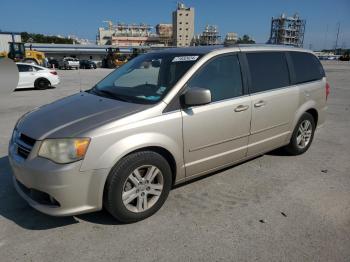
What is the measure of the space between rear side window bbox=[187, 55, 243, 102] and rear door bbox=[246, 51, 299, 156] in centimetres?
24

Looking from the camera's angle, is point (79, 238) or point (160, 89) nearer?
point (79, 238)

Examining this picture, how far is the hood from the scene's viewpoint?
2805 millimetres

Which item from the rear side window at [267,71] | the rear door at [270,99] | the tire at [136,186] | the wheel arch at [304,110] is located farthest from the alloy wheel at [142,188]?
the wheel arch at [304,110]

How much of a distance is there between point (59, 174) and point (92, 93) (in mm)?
1552

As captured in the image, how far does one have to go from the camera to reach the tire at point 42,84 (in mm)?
14930

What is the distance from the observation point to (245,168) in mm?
4473

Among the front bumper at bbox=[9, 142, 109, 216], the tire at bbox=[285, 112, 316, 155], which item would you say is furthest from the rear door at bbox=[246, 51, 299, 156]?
the front bumper at bbox=[9, 142, 109, 216]

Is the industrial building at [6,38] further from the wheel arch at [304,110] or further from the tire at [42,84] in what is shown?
the wheel arch at [304,110]

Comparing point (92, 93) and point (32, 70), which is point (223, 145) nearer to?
point (92, 93)

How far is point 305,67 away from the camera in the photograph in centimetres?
488

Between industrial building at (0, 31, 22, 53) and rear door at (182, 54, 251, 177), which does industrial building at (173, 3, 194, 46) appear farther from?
rear door at (182, 54, 251, 177)

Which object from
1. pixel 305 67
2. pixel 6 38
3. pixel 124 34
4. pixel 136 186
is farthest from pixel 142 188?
pixel 124 34

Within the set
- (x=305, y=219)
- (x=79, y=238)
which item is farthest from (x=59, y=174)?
(x=305, y=219)

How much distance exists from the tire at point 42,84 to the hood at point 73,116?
41.7ft
